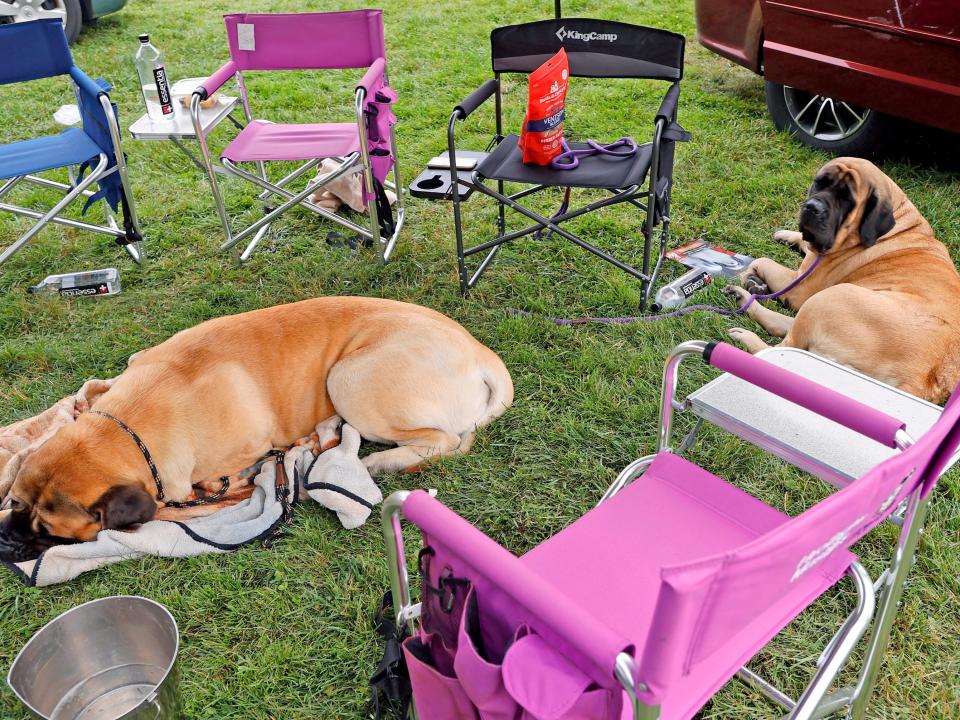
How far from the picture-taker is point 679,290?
411cm

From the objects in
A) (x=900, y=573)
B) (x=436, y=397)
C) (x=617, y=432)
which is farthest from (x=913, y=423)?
Answer: (x=436, y=397)

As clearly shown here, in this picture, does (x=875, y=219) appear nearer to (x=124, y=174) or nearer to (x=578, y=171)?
(x=578, y=171)

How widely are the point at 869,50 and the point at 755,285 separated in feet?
6.21

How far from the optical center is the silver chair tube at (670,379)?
82.0 inches

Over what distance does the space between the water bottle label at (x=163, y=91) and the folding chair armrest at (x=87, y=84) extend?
35 centimetres

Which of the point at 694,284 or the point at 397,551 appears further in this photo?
the point at 694,284

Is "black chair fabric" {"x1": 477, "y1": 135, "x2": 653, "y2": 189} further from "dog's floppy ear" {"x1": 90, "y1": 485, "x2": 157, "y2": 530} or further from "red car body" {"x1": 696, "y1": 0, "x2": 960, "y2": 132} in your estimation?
"dog's floppy ear" {"x1": 90, "y1": 485, "x2": 157, "y2": 530}

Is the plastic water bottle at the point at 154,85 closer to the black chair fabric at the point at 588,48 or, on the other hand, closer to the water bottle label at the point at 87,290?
the water bottle label at the point at 87,290

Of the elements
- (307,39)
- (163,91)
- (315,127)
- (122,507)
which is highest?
(307,39)

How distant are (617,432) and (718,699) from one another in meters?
1.23

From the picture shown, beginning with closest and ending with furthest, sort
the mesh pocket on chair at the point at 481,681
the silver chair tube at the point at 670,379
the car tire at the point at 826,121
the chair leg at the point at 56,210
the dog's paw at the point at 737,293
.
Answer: the mesh pocket on chair at the point at 481,681 → the silver chair tube at the point at 670,379 → the dog's paw at the point at 737,293 → the chair leg at the point at 56,210 → the car tire at the point at 826,121

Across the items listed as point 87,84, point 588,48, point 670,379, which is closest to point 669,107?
point 588,48

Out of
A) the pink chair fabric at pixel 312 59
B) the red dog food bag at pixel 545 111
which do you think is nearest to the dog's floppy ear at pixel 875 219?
the red dog food bag at pixel 545 111

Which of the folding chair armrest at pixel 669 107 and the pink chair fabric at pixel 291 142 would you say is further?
the pink chair fabric at pixel 291 142
